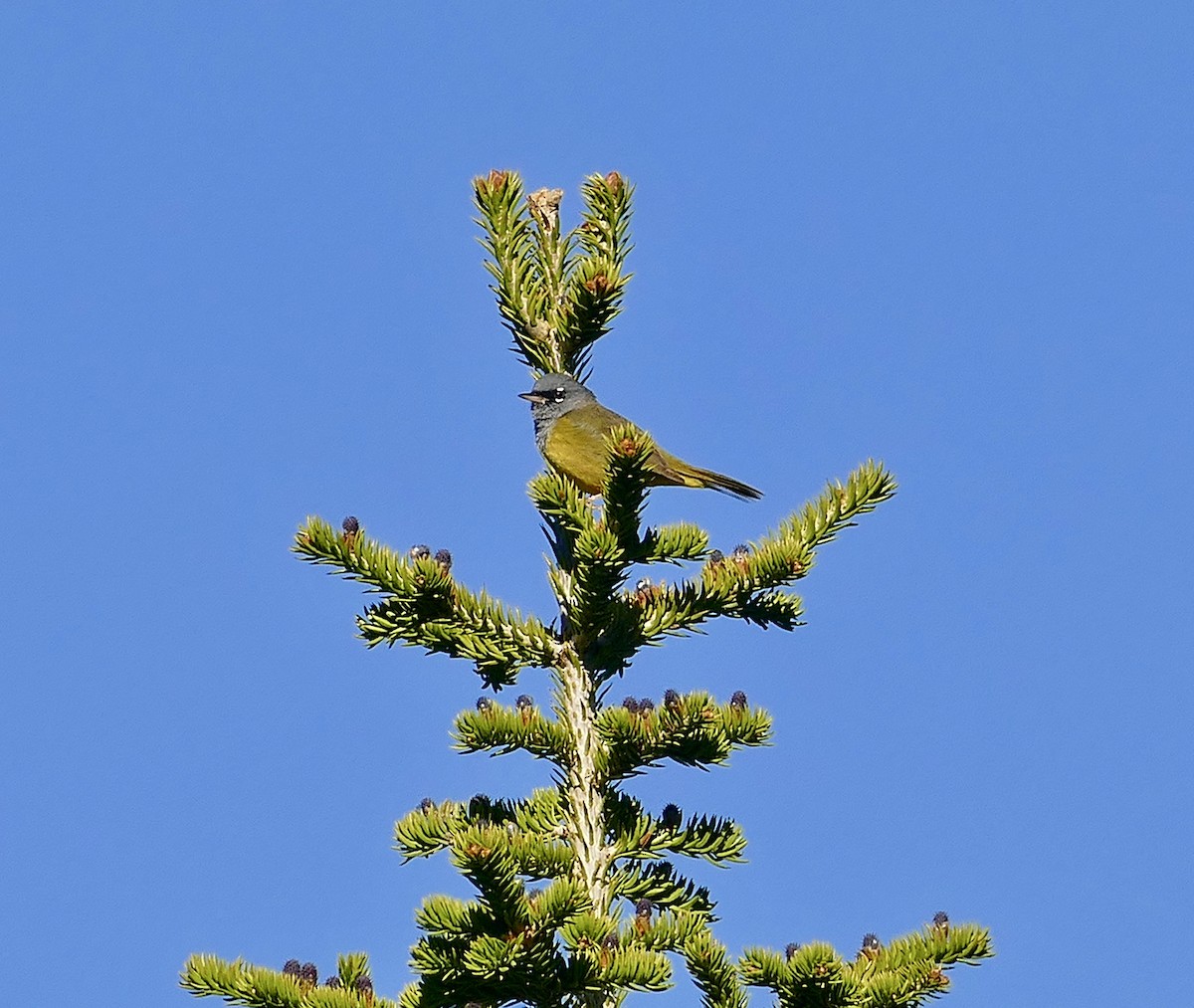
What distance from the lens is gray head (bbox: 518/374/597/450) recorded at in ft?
21.1

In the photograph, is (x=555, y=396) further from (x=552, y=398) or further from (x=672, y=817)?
(x=672, y=817)

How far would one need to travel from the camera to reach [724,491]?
9.09 metres

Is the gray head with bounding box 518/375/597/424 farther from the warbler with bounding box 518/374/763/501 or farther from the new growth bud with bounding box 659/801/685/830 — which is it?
the new growth bud with bounding box 659/801/685/830

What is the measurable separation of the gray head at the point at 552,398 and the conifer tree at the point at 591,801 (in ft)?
1.97

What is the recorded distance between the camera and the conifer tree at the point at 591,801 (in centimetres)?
440

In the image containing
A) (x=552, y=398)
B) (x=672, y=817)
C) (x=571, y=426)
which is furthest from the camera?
(x=571, y=426)

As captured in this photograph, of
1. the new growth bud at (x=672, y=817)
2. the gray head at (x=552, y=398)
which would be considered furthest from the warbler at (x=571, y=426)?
the new growth bud at (x=672, y=817)

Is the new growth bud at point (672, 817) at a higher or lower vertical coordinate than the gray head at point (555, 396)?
lower

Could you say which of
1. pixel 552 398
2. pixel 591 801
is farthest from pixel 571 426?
pixel 591 801

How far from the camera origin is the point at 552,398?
21.7 feet

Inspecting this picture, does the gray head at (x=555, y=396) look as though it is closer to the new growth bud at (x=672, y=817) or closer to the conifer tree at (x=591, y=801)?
the conifer tree at (x=591, y=801)

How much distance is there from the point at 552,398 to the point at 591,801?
2141 mm

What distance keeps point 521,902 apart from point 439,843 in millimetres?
751

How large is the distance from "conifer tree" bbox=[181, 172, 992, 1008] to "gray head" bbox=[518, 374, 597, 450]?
60cm
